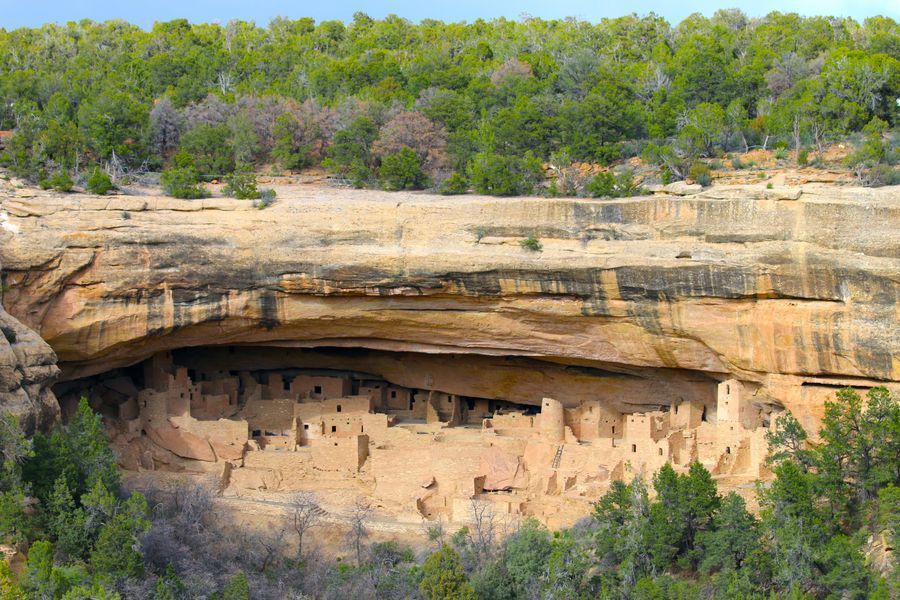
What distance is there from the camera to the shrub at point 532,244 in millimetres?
23156

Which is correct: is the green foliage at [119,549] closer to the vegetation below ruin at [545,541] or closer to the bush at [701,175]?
the vegetation below ruin at [545,541]

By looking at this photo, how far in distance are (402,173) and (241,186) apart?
3121 mm

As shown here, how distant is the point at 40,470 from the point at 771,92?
18718 mm

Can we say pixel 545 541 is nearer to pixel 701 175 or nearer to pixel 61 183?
pixel 701 175

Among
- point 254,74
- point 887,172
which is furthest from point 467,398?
point 254,74

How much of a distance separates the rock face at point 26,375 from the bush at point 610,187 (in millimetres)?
9296

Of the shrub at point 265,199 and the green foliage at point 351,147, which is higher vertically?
the green foliage at point 351,147

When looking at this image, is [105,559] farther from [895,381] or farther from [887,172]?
[887,172]

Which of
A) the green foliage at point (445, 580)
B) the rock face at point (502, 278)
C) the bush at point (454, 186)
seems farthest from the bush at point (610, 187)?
the green foliage at point (445, 580)

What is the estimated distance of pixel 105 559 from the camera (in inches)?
756

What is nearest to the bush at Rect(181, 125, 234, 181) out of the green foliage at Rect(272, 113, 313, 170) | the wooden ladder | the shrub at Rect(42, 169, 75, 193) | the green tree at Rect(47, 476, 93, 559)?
the green foliage at Rect(272, 113, 313, 170)

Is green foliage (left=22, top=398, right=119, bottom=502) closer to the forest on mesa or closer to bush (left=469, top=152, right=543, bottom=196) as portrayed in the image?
the forest on mesa

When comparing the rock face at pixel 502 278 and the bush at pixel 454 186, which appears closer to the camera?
the rock face at pixel 502 278

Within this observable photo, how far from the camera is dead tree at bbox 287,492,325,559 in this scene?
22.0 m
